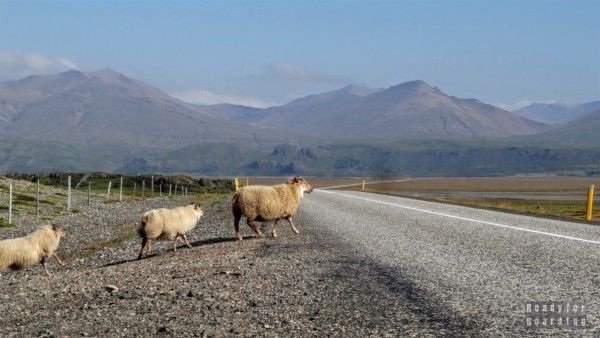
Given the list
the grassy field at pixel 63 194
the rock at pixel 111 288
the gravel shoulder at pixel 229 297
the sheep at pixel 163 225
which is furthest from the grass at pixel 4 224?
the rock at pixel 111 288

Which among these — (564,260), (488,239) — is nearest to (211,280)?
(564,260)

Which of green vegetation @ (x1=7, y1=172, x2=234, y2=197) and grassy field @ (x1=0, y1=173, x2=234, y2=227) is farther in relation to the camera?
green vegetation @ (x1=7, y1=172, x2=234, y2=197)

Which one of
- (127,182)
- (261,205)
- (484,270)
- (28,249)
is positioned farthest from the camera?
(127,182)

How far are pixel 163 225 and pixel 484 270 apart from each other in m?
10.4

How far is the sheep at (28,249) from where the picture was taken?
723 inches

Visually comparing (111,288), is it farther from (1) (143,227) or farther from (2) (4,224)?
(2) (4,224)

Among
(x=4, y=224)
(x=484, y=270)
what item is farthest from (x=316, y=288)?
(x=4, y=224)

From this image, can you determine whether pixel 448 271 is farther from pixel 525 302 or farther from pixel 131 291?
pixel 131 291

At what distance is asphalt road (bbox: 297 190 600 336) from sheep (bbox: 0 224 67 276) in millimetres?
7720

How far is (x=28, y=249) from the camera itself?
61.7 ft

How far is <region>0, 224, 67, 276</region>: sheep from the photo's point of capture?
1836 centimetres

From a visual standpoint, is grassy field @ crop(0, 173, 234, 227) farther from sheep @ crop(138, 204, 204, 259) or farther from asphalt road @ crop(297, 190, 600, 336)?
asphalt road @ crop(297, 190, 600, 336)

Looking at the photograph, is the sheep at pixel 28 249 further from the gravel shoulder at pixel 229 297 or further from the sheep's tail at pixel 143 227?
the sheep's tail at pixel 143 227

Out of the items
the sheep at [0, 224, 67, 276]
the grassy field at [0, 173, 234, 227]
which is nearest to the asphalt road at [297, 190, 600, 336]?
the sheep at [0, 224, 67, 276]
